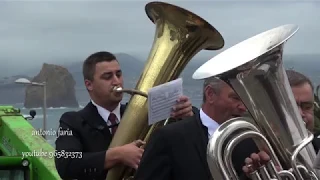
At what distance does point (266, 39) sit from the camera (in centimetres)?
219

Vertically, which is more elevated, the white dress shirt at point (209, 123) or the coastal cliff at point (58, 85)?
the coastal cliff at point (58, 85)

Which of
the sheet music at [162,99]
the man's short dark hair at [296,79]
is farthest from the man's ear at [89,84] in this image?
the man's short dark hair at [296,79]

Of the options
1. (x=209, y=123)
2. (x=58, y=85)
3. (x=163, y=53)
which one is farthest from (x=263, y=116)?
(x=58, y=85)

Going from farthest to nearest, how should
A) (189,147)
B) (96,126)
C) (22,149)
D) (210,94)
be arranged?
(22,149) → (96,126) → (210,94) → (189,147)

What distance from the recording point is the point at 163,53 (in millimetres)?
2980

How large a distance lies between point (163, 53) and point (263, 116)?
0.94 metres

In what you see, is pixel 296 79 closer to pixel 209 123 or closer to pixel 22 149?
pixel 209 123

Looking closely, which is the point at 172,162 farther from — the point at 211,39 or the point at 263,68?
the point at 211,39

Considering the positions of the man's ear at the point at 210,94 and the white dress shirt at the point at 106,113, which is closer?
the man's ear at the point at 210,94

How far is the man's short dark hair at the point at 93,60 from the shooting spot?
300 cm

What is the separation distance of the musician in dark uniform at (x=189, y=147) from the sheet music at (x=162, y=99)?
313 mm

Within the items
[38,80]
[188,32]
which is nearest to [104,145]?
[188,32]

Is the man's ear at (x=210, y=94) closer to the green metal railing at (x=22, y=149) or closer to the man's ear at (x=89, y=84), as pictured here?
the man's ear at (x=89, y=84)

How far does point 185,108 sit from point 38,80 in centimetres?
246
